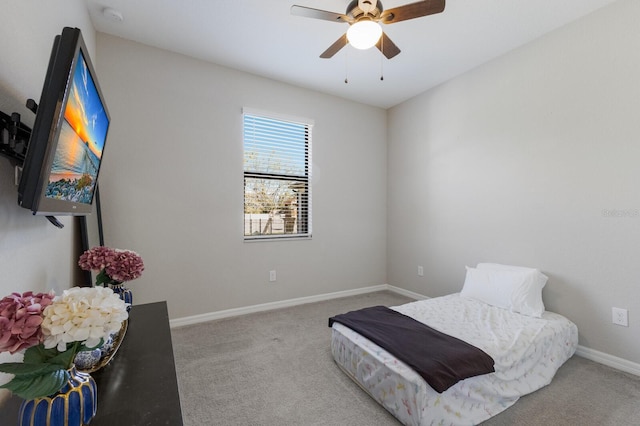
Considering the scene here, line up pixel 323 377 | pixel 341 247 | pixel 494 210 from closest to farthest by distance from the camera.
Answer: pixel 323 377, pixel 494 210, pixel 341 247

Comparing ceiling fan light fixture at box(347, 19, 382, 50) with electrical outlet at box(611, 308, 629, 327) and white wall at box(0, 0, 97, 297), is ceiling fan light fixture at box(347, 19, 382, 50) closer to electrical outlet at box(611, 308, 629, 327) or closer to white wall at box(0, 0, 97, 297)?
white wall at box(0, 0, 97, 297)

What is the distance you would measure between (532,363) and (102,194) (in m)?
3.67

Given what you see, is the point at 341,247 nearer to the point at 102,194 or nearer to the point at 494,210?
the point at 494,210

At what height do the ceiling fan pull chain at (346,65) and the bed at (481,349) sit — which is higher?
the ceiling fan pull chain at (346,65)

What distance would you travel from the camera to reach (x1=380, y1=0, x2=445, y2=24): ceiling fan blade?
174 cm

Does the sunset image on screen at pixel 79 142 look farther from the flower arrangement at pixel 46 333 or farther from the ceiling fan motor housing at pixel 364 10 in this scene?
the ceiling fan motor housing at pixel 364 10

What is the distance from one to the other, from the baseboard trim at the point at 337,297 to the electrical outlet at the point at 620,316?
27cm

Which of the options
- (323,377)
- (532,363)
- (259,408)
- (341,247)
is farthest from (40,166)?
Result: (341,247)

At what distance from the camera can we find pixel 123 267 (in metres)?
1.58

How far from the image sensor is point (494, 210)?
2979mm

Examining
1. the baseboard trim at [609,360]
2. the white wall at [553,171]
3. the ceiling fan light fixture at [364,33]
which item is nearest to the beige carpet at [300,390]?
the baseboard trim at [609,360]

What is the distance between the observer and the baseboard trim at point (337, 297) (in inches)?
84.4

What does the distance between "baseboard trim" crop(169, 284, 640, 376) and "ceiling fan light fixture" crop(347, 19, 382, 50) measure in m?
2.82

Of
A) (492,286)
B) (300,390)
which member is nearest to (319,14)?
(300,390)
